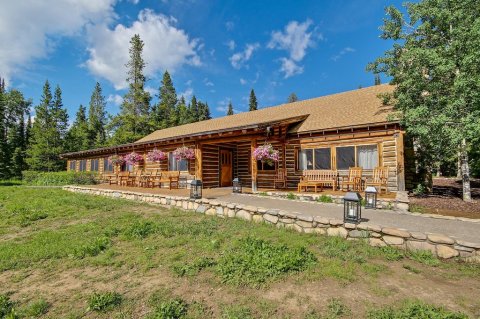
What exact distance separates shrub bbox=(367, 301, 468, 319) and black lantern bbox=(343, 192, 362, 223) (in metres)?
2.50

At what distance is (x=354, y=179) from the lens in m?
9.77

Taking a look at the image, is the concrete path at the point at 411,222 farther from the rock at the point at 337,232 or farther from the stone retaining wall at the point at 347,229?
the rock at the point at 337,232

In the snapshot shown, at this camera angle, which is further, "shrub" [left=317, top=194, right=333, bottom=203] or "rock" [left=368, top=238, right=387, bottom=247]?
"shrub" [left=317, top=194, right=333, bottom=203]

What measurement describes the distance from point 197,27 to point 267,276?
16.0m

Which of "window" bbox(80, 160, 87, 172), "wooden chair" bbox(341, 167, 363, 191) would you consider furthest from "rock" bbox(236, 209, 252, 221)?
"window" bbox(80, 160, 87, 172)

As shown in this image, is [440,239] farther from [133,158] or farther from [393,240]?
[133,158]

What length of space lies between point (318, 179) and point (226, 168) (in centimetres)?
584

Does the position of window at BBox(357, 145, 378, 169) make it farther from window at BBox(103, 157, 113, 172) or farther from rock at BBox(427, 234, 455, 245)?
window at BBox(103, 157, 113, 172)

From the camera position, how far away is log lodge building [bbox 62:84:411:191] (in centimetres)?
997

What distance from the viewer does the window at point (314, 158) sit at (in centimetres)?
1129

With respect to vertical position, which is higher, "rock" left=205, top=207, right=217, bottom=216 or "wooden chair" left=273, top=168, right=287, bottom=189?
"wooden chair" left=273, top=168, right=287, bottom=189

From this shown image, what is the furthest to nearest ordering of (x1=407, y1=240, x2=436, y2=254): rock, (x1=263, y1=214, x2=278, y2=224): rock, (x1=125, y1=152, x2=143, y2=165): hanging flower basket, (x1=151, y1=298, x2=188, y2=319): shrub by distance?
(x1=125, y1=152, x2=143, y2=165): hanging flower basket
(x1=263, y1=214, x2=278, y2=224): rock
(x1=407, y1=240, x2=436, y2=254): rock
(x1=151, y1=298, x2=188, y2=319): shrub

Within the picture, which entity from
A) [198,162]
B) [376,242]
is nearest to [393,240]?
[376,242]

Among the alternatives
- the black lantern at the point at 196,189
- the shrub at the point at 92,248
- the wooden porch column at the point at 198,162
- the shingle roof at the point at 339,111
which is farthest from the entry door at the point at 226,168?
the shrub at the point at 92,248
